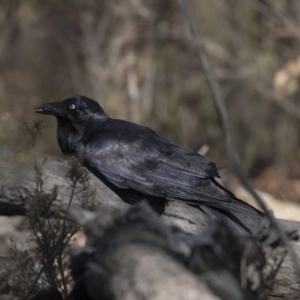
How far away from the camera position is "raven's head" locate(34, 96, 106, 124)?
5312mm

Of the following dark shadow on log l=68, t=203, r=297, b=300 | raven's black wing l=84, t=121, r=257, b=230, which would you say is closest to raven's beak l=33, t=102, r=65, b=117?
raven's black wing l=84, t=121, r=257, b=230

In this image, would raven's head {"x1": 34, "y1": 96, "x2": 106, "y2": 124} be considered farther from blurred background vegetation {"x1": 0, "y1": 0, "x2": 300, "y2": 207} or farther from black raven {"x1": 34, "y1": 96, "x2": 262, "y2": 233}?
blurred background vegetation {"x1": 0, "y1": 0, "x2": 300, "y2": 207}

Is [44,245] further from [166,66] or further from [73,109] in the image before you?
[166,66]

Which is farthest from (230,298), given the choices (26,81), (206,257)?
(26,81)

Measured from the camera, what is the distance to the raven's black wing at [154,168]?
5.04 m

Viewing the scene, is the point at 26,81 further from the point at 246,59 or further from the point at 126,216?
the point at 126,216

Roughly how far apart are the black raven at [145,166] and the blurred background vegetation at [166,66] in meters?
3.87

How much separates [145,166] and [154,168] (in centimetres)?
7

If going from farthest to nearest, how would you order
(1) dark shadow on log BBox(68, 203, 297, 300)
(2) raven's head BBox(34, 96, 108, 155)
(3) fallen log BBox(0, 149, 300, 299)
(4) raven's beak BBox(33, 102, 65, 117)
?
(2) raven's head BBox(34, 96, 108, 155)
(4) raven's beak BBox(33, 102, 65, 117)
(3) fallen log BBox(0, 149, 300, 299)
(1) dark shadow on log BBox(68, 203, 297, 300)

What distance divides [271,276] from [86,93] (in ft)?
20.3

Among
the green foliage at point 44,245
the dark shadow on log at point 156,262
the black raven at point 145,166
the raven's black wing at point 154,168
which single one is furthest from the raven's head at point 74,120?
the dark shadow on log at point 156,262

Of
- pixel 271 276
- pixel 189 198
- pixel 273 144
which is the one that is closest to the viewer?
pixel 271 276

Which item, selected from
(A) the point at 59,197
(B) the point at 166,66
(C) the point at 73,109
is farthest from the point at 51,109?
(B) the point at 166,66

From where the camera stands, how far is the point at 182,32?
984 cm
